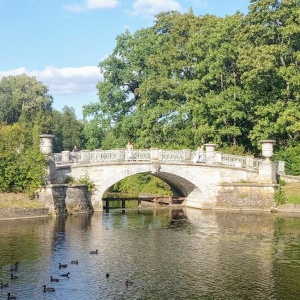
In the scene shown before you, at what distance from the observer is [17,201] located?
105 feet

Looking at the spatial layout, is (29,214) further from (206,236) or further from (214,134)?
(214,134)

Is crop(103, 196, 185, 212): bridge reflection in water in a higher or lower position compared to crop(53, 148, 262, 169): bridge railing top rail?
lower

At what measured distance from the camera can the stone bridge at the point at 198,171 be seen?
36.2 meters

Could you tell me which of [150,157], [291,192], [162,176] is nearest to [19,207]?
[150,157]

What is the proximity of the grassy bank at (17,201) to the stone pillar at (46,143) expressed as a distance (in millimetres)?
2965

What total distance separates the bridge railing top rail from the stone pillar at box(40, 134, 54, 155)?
3.97ft

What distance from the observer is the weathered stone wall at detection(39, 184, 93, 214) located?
32.8 metres

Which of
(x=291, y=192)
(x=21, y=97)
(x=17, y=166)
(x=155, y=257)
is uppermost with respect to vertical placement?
(x=21, y=97)

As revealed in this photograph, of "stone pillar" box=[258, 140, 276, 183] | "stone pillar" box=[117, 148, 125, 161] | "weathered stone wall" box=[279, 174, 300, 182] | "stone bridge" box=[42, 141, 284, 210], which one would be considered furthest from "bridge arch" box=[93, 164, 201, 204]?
"weathered stone wall" box=[279, 174, 300, 182]

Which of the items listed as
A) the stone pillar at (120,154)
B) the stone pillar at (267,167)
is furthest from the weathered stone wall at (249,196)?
the stone pillar at (120,154)

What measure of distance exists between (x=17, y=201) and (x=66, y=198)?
3188 mm

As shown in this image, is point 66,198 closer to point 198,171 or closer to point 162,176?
point 162,176

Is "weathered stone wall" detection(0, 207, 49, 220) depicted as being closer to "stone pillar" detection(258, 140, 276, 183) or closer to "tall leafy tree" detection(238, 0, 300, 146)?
"stone pillar" detection(258, 140, 276, 183)

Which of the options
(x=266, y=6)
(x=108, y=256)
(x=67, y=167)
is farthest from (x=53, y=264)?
(x=266, y=6)
